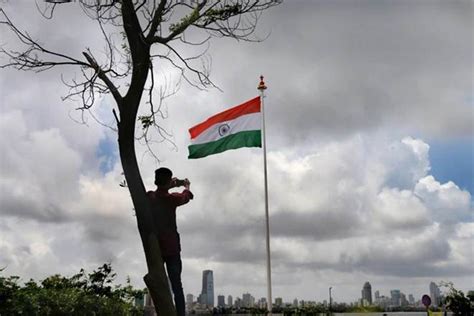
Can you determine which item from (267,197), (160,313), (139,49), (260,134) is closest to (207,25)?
(139,49)

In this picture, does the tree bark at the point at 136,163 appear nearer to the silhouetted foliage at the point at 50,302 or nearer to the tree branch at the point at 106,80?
the tree branch at the point at 106,80

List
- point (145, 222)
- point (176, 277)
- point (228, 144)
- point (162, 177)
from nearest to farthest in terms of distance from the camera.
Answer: point (145, 222) < point (176, 277) < point (162, 177) < point (228, 144)

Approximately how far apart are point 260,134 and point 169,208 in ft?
18.1

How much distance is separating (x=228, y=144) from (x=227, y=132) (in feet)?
0.92

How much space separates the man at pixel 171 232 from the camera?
15.5 ft

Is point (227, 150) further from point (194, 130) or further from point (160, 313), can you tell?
point (160, 313)

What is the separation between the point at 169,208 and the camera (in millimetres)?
4875

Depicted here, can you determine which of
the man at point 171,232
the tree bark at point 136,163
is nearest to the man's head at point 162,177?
the man at point 171,232

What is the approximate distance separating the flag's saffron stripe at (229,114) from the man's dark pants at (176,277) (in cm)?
466

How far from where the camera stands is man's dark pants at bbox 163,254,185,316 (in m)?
4.76

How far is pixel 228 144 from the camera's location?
9359 mm

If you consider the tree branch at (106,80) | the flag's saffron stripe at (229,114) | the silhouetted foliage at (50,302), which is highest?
the flag's saffron stripe at (229,114)

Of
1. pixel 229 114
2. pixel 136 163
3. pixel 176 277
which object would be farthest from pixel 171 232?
pixel 229 114

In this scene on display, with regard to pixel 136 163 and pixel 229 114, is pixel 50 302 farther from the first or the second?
pixel 229 114
